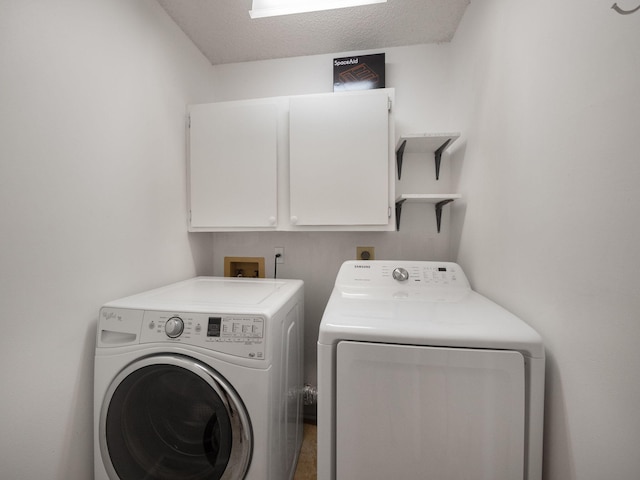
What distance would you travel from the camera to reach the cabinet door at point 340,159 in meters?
1.32

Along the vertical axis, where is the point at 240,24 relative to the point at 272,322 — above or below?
above

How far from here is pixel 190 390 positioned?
933mm

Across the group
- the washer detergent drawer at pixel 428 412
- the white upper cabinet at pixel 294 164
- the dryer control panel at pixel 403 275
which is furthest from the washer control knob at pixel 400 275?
the washer detergent drawer at pixel 428 412

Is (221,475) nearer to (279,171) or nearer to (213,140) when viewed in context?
(279,171)

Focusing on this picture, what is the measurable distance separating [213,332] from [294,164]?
95cm

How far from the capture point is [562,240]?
27.3 inches

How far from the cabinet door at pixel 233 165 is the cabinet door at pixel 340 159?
5.8 inches

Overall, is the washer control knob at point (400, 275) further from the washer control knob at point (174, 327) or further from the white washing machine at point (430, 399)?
the washer control knob at point (174, 327)

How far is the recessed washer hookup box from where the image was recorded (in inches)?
60.8

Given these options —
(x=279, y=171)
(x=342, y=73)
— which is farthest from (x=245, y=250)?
(x=342, y=73)

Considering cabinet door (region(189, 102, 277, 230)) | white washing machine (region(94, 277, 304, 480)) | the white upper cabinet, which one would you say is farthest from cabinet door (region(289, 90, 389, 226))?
white washing machine (region(94, 277, 304, 480))

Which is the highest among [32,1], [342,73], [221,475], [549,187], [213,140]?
[342,73]

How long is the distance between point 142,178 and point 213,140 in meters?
0.46

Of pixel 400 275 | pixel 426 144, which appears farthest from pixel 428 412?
pixel 426 144
